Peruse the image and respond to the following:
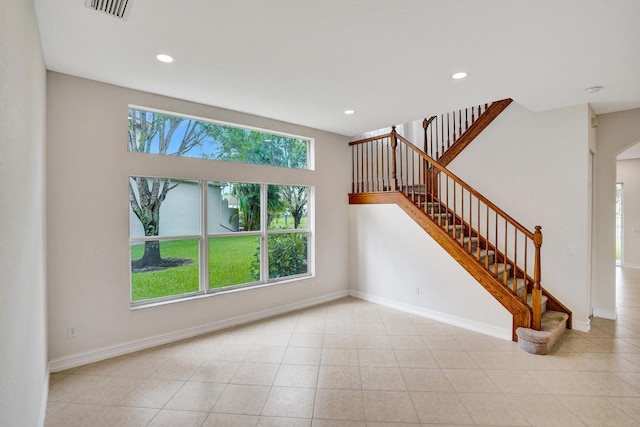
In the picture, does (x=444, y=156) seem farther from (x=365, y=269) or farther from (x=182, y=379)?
(x=182, y=379)

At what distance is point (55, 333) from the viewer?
2.86m

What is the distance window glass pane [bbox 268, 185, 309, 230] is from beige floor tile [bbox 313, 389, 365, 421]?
263 cm

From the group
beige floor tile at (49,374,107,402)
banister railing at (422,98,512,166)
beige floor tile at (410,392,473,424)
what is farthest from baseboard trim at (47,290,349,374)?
banister railing at (422,98,512,166)

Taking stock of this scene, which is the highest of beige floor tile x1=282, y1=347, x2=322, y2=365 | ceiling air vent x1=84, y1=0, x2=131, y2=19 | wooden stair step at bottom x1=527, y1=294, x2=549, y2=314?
ceiling air vent x1=84, y1=0, x2=131, y2=19

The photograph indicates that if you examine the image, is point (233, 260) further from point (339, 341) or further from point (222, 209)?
point (339, 341)

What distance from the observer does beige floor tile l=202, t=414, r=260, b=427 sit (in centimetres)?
217

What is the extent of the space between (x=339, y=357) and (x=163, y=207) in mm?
2681

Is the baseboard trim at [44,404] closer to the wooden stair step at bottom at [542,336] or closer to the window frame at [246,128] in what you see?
the window frame at [246,128]

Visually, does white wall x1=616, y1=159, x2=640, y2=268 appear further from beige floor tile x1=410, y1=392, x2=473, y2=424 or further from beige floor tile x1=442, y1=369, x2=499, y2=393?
beige floor tile x1=410, y1=392, x2=473, y2=424

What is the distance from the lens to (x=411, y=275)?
4613 mm

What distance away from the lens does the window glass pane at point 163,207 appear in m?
3.39

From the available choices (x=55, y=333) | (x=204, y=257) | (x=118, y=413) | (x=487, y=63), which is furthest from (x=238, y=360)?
(x=487, y=63)

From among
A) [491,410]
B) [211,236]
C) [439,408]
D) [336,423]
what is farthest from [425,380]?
[211,236]

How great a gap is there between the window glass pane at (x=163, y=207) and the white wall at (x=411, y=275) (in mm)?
2850
